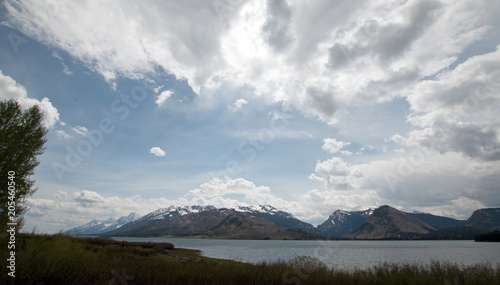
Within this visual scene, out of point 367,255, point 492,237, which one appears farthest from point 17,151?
point 492,237

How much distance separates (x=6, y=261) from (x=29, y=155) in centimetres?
1339

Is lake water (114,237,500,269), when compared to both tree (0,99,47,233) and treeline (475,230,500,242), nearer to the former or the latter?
tree (0,99,47,233)

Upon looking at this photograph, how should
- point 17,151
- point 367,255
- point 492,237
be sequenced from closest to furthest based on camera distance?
point 17,151
point 367,255
point 492,237

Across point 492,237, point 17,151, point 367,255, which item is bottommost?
point 492,237

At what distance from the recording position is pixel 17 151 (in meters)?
18.6

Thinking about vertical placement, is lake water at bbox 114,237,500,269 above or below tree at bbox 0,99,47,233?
below

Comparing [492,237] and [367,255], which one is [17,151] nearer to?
[367,255]

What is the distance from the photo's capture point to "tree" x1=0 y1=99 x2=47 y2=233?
17.6 m

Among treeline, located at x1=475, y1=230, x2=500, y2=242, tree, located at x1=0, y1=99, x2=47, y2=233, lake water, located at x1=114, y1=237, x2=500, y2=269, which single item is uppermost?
tree, located at x1=0, y1=99, x2=47, y2=233

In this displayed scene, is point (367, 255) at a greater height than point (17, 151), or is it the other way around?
point (17, 151)

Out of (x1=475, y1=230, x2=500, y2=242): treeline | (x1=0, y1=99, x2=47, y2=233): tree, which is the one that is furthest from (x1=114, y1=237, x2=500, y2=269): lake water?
(x1=475, y1=230, x2=500, y2=242): treeline

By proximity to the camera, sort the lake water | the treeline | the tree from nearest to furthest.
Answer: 1. the tree
2. the lake water
3. the treeline

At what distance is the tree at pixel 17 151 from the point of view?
57.8ft

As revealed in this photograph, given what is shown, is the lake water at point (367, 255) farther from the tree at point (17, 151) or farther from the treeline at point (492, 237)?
the treeline at point (492, 237)
